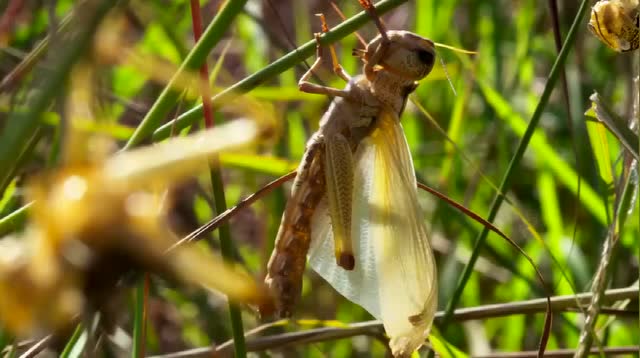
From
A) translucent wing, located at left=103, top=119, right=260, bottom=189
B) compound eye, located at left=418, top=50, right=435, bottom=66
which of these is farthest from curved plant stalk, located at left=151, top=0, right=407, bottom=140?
translucent wing, located at left=103, top=119, right=260, bottom=189

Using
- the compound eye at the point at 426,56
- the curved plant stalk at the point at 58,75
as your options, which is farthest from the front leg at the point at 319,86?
the curved plant stalk at the point at 58,75

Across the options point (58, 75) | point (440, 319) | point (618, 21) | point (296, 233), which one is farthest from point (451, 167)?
point (58, 75)

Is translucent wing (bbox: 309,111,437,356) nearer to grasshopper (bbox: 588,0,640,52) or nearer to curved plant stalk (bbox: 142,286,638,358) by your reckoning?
curved plant stalk (bbox: 142,286,638,358)

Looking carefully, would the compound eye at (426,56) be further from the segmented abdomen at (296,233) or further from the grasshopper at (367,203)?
the segmented abdomen at (296,233)

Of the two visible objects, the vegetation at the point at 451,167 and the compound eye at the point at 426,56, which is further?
the compound eye at the point at 426,56

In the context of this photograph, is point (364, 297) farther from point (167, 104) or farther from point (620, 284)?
point (620, 284)

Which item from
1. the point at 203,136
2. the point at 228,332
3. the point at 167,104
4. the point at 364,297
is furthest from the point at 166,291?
the point at 203,136
